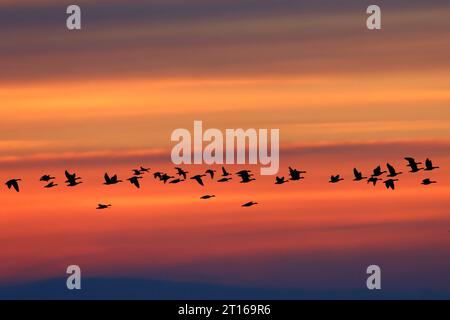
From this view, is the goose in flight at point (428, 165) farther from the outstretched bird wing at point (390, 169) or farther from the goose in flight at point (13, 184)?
the goose in flight at point (13, 184)

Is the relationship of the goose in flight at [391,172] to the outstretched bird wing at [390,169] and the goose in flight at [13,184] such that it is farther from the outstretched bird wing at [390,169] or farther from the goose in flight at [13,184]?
the goose in flight at [13,184]

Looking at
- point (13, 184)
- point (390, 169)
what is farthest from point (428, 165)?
point (13, 184)

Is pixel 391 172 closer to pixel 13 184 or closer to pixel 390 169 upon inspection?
pixel 390 169

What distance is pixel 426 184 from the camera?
90.4 metres

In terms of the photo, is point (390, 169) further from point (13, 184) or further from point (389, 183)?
point (13, 184)

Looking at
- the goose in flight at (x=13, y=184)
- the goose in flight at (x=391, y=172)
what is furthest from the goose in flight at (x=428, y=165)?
the goose in flight at (x=13, y=184)

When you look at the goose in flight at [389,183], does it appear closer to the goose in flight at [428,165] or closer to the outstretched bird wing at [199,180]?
the goose in flight at [428,165]

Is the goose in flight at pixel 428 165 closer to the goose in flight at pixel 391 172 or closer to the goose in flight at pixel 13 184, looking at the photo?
the goose in flight at pixel 391 172

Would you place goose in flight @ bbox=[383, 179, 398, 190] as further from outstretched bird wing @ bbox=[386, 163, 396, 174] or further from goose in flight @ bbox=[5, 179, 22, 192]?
goose in flight @ bbox=[5, 179, 22, 192]

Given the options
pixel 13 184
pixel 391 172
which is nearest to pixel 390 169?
pixel 391 172

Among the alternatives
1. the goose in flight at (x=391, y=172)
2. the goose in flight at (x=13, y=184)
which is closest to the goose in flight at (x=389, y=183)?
the goose in flight at (x=391, y=172)

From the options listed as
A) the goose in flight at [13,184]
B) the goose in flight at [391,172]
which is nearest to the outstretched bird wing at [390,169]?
the goose in flight at [391,172]
